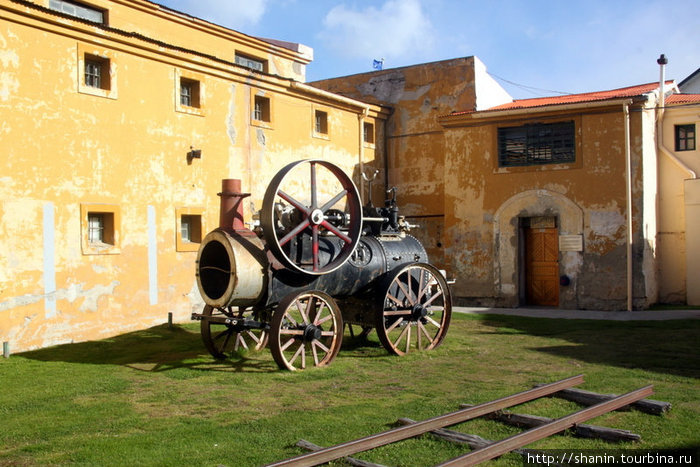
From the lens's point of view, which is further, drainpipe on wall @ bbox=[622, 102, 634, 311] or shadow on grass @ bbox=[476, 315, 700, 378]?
drainpipe on wall @ bbox=[622, 102, 634, 311]

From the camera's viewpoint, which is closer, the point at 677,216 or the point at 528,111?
the point at 528,111

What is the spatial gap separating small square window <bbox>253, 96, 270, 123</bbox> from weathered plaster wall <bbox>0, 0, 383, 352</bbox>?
1.06 ft

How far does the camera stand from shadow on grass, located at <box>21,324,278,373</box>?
9906 millimetres

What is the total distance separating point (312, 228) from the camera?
9.80m

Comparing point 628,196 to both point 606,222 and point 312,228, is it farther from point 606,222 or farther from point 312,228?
point 312,228

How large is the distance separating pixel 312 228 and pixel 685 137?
521 inches

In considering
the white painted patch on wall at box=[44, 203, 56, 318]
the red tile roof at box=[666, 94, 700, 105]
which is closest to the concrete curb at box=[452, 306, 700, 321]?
the red tile roof at box=[666, 94, 700, 105]

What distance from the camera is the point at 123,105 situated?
44.5 feet

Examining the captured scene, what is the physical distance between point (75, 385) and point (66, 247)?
14.6 feet

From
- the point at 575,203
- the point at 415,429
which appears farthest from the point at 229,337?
the point at 575,203

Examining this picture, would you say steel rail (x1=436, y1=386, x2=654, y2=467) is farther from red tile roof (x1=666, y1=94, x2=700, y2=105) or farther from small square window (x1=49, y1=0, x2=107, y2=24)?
small square window (x1=49, y1=0, x2=107, y2=24)

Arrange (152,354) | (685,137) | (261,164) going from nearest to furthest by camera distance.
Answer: (152,354) < (261,164) < (685,137)

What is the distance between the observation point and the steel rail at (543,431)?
16.9ft

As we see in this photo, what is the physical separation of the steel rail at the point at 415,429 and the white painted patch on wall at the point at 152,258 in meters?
8.81
